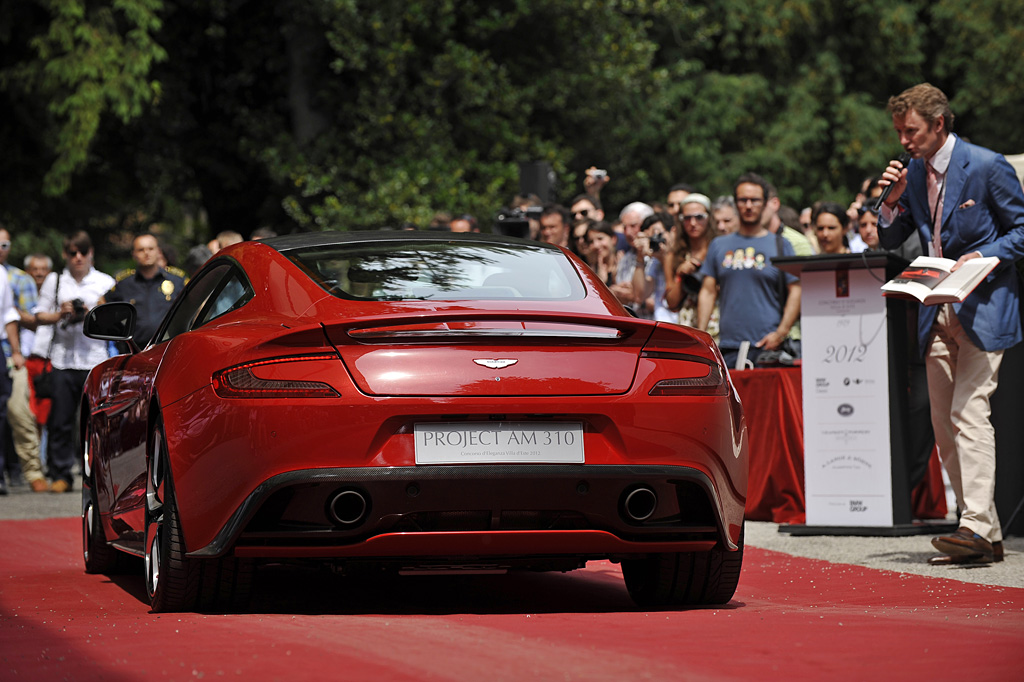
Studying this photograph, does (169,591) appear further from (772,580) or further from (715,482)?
A: (772,580)

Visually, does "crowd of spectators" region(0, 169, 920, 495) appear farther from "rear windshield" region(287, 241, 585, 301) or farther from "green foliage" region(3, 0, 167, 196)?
"green foliage" region(3, 0, 167, 196)

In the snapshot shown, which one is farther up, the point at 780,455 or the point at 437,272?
the point at 437,272

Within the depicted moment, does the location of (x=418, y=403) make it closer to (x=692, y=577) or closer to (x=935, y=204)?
(x=692, y=577)

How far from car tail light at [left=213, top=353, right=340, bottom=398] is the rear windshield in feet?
1.69

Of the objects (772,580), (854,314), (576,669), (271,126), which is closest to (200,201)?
(271,126)

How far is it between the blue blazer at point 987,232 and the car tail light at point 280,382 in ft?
12.1

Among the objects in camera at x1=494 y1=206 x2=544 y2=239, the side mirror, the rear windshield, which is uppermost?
camera at x1=494 y1=206 x2=544 y2=239

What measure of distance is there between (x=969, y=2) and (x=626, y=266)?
857 inches

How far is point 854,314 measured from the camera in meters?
9.40

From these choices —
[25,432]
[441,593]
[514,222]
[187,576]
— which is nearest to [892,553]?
[441,593]

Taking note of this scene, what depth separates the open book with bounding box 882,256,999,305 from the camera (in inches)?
286

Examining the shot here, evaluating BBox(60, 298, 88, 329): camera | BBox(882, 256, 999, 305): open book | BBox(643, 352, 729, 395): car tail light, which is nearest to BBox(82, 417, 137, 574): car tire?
BBox(643, 352, 729, 395): car tail light

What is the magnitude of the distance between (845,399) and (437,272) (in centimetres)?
428

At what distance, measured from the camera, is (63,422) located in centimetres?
1391
